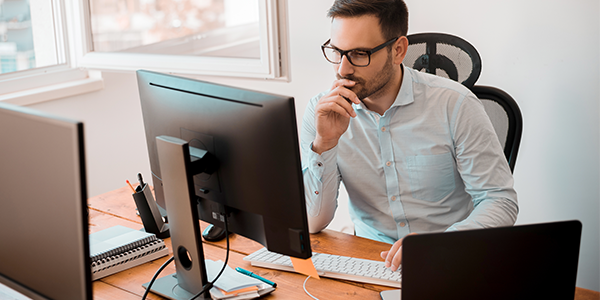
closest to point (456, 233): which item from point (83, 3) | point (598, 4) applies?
point (598, 4)

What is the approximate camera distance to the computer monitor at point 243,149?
0.88 m

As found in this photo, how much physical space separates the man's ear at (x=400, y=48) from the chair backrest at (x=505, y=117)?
22 centimetres

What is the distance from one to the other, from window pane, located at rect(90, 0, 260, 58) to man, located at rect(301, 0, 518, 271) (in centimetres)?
78

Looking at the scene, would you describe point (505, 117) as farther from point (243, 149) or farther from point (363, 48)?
point (243, 149)

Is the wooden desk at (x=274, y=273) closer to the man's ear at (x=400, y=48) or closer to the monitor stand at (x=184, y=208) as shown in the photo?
the monitor stand at (x=184, y=208)

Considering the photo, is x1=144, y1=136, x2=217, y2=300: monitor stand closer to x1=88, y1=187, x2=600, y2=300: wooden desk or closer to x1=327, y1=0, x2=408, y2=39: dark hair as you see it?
x1=88, y1=187, x2=600, y2=300: wooden desk

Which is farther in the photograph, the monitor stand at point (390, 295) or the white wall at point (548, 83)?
the white wall at point (548, 83)

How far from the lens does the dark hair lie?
1352mm

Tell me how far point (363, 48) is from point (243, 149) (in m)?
0.57

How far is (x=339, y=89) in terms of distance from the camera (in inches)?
53.5

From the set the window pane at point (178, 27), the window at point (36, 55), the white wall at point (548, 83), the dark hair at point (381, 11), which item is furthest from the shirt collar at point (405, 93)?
the window at point (36, 55)

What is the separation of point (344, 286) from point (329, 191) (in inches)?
15.6

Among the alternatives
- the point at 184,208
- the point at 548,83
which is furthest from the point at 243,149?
the point at 548,83

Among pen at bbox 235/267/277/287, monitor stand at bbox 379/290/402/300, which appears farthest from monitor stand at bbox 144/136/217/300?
monitor stand at bbox 379/290/402/300
